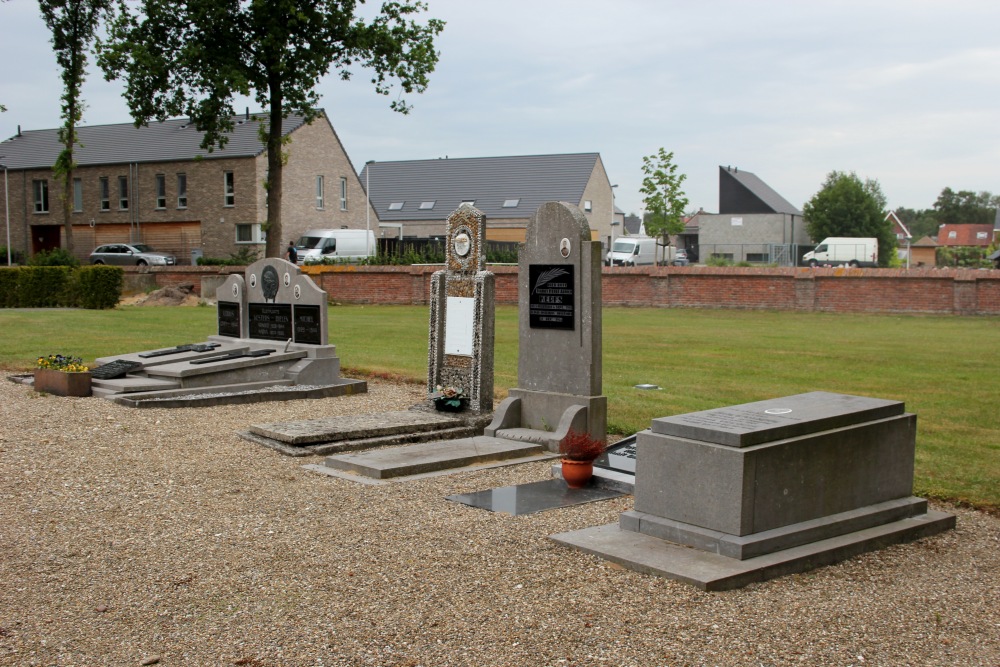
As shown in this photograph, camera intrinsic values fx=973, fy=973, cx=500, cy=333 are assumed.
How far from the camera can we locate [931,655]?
4395 mm

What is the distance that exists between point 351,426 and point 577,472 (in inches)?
114

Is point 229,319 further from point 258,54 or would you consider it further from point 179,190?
point 179,190

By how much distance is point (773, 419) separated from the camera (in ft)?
19.6

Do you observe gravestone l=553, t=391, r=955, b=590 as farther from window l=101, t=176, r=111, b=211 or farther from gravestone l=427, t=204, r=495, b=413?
window l=101, t=176, r=111, b=211

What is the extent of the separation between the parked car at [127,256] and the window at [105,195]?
7.55m

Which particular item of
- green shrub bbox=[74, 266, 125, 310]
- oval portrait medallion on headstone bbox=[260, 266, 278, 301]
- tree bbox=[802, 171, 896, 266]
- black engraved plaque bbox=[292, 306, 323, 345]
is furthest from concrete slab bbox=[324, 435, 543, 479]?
tree bbox=[802, 171, 896, 266]

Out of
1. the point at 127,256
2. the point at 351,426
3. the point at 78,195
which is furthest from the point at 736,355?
the point at 78,195

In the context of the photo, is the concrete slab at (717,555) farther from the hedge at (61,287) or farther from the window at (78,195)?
the window at (78,195)

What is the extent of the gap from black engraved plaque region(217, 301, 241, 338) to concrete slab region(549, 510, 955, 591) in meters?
9.33

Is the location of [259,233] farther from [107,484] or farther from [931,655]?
[931,655]

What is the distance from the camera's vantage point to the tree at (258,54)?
30.7 metres

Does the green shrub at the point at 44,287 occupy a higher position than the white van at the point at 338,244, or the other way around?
the white van at the point at 338,244

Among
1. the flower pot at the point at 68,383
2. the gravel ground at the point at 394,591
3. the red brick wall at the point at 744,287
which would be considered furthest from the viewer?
the red brick wall at the point at 744,287

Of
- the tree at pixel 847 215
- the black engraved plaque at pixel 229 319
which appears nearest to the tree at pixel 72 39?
the black engraved plaque at pixel 229 319
